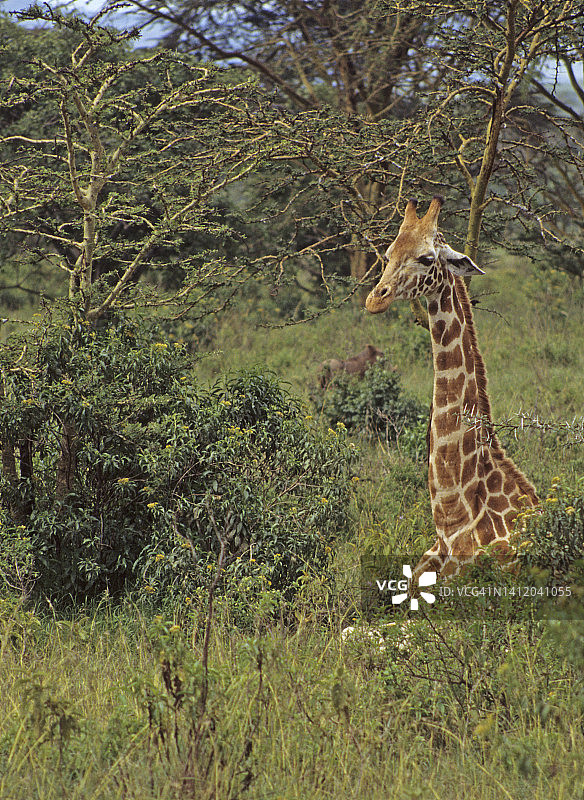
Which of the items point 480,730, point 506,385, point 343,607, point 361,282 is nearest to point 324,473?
point 343,607

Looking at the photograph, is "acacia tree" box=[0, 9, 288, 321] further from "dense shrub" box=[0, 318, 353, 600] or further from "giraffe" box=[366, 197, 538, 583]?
"giraffe" box=[366, 197, 538, 583]

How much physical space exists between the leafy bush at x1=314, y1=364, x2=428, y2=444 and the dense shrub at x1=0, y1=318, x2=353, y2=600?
315 cm

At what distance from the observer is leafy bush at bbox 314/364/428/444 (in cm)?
919

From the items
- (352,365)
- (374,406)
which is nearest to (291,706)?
(374,406)

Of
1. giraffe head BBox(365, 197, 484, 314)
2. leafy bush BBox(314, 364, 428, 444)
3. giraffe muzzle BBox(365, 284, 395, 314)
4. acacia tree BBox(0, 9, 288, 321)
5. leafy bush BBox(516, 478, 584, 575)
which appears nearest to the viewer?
leafy bush BBox(516, 478, 584, 575)

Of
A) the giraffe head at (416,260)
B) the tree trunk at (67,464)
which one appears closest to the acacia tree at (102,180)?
the tree trunk at (67,464)

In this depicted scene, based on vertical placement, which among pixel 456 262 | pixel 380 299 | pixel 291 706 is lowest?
pixel 291 706

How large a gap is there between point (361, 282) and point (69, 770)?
463 cm

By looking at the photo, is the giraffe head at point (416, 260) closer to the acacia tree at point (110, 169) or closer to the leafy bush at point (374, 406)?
the acacia tree at point (110, 169)

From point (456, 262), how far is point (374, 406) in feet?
14.3

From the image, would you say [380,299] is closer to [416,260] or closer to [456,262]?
[416,260]

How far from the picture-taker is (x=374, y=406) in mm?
9273

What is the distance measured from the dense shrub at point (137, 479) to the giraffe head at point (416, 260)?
1.55 m

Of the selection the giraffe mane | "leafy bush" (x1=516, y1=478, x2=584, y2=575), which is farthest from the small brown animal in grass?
"leafy bush" (x1=516, y1=478, x2=584, y2=575)
